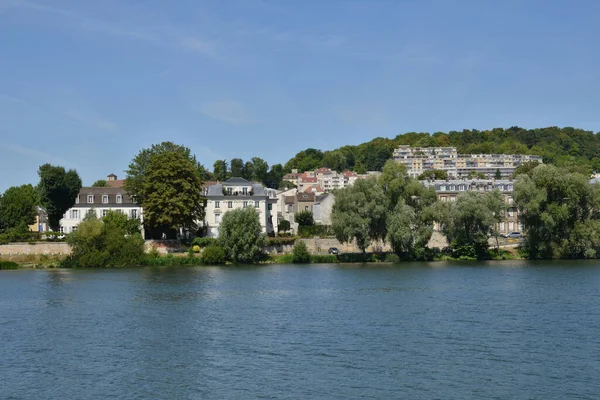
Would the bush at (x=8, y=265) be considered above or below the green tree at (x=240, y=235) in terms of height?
below

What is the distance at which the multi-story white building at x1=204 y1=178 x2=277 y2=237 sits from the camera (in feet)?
274

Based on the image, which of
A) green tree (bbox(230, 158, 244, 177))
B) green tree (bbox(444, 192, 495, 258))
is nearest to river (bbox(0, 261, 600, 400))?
green tree (bbox(444, 192, 495, 258))

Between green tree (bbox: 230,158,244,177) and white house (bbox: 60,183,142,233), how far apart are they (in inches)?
3095

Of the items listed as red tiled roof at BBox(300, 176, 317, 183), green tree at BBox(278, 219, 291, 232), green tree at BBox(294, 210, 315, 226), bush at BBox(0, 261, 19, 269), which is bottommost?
bush at BBox(0, 261, 19, 269)

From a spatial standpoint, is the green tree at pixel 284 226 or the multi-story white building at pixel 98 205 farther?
the green tree at pixel 284 226

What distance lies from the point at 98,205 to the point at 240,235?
22.2m

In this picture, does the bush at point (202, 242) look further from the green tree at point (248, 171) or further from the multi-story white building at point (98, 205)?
the green tree at point (248, 171)

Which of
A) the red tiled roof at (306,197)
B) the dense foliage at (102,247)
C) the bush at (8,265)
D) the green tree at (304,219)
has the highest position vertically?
the red tiled roof at (306,197)

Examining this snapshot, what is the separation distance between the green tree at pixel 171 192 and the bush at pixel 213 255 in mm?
4836

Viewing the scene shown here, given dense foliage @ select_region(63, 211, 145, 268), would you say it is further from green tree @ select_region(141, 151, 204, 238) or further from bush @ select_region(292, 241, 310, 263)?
bush @ select_region(292, 241, 310, 263)

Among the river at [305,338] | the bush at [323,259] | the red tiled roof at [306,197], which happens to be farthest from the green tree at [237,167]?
the river at [305,338]

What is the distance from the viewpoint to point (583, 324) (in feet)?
117

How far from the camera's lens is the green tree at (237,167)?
16546cm

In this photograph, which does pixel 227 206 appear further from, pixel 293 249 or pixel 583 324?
pixel 583 324
